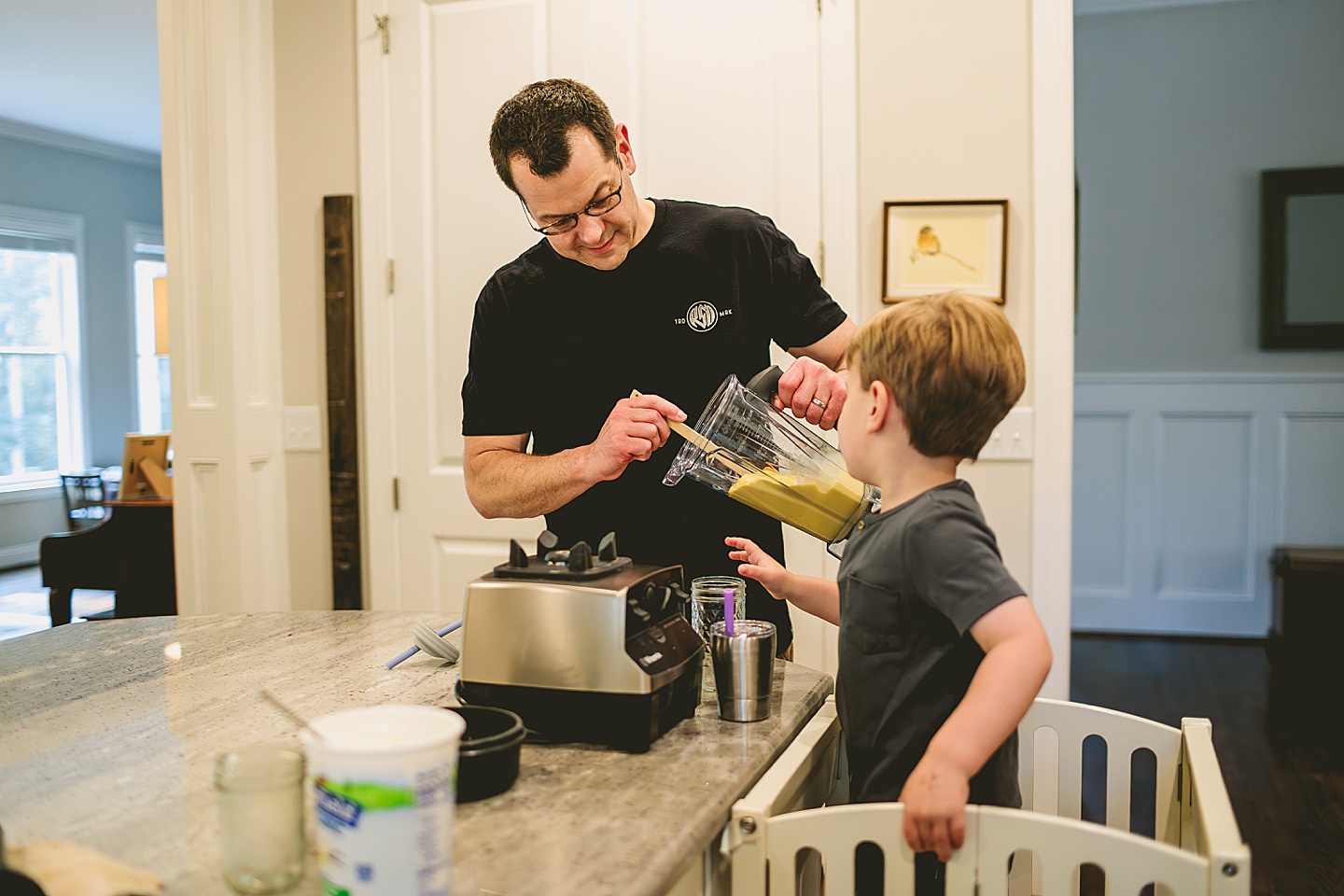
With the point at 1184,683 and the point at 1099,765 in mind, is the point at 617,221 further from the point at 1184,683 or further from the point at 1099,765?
the point at 1184,683

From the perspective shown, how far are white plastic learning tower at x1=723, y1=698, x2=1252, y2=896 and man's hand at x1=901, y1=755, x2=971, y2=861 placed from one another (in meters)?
0.02

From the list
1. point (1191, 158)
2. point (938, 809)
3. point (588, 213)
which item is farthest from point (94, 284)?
point (938, 809)

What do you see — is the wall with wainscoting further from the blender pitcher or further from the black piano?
the black piano

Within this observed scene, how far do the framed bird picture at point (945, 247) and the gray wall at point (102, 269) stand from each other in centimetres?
673

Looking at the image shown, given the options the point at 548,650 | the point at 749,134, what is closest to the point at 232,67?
the point at 749,134

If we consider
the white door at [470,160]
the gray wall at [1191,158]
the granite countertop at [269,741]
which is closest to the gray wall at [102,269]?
the white door at [470,160]

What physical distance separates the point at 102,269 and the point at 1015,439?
7322 millimetres

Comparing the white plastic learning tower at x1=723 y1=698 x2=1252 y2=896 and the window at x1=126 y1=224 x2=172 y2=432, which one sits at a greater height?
the window at x1=126 y1=224 x2=172 y2=432

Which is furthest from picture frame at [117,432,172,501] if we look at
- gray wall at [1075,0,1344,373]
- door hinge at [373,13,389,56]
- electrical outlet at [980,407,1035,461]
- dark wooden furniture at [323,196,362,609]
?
gray wall at [1075,0,1344,373]

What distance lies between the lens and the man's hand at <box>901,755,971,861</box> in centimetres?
100

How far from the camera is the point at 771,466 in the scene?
146cm

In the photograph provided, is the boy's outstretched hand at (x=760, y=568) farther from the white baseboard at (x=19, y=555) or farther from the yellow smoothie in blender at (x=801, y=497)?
the white baseboard at (x=19, y=555)

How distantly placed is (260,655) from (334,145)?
192 cm

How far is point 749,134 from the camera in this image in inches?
107
